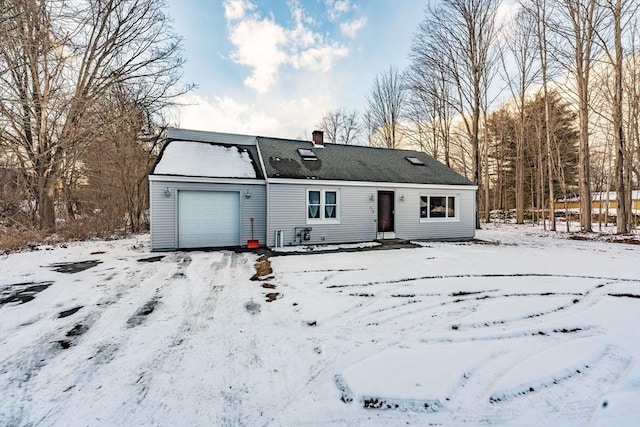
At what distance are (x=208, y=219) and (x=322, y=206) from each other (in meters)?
3.88

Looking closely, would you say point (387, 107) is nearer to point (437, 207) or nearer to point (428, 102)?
point (428, 102)

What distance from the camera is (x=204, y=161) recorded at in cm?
1023

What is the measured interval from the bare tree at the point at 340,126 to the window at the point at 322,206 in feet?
64.7

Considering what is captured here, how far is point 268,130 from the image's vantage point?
775 inches

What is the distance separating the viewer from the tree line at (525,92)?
13430 millimetres

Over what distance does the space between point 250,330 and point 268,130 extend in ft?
58.3

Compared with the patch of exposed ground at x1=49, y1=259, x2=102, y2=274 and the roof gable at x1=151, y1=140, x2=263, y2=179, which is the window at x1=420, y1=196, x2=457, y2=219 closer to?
the roof gable at x1=151, y1=140, x2=263, y2=179

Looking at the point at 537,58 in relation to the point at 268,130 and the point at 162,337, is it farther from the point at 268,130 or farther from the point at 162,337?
the point at 162,337

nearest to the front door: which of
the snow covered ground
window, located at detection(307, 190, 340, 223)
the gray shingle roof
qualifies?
the gray shingle roof

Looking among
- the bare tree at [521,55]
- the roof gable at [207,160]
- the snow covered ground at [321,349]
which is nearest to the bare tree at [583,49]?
the bare tree at [521,55]

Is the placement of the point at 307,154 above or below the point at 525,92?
below

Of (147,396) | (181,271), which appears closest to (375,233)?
(181,271)

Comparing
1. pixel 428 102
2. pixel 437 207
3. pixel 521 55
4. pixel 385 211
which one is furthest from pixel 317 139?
pixel 521 55

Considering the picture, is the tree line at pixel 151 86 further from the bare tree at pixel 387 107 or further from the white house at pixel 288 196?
the white house at pixel 288 196
